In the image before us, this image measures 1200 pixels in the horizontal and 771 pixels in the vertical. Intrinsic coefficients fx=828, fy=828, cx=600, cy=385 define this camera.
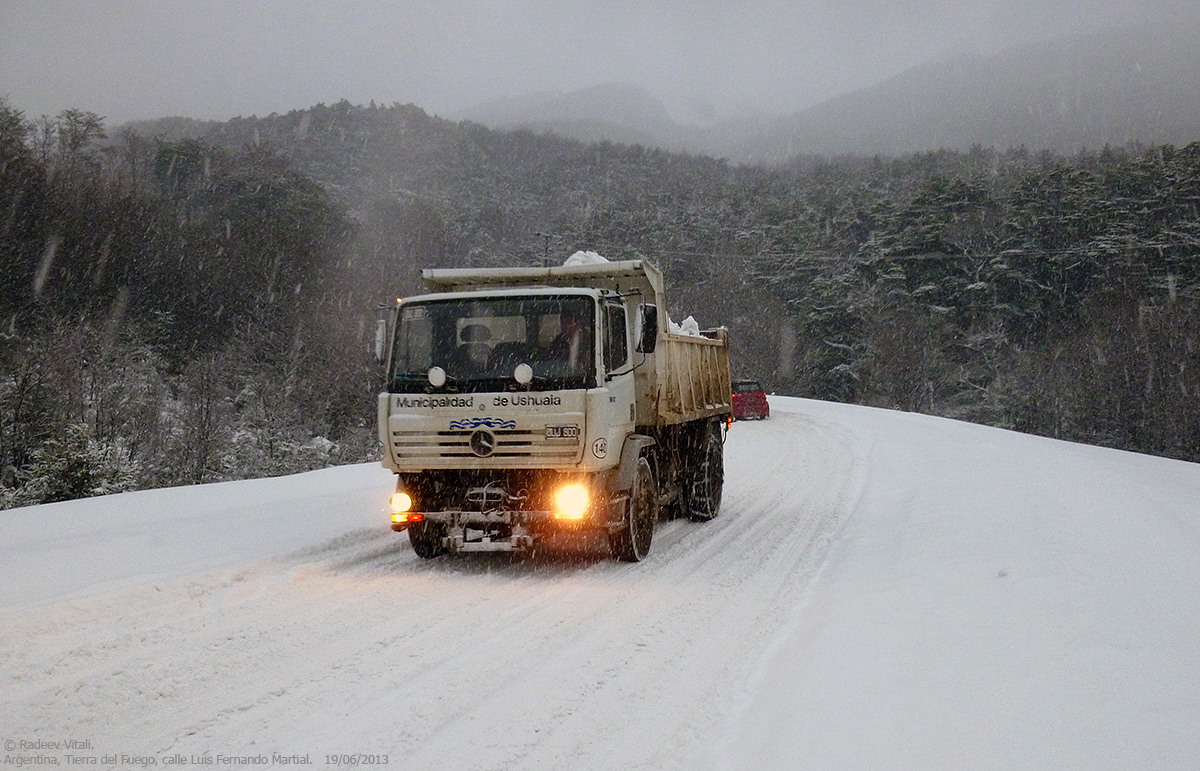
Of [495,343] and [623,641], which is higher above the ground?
[495,343]

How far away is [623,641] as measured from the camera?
220 inches

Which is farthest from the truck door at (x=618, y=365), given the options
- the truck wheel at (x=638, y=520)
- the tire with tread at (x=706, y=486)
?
the tire with tread at (x=706, y=486)

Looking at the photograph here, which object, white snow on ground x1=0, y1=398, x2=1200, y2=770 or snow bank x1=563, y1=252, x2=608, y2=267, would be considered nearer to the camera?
white snow on ground x1=0, y1=398, x2=1200, y2=770

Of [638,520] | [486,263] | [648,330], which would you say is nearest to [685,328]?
[648,330]

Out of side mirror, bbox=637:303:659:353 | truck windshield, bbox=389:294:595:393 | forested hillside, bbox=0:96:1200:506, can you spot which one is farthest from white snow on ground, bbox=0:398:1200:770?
forested hillside, bbox=0:96:1200:506

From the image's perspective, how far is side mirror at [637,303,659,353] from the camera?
8.09 metres

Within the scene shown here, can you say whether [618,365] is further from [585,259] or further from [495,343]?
[585,259]

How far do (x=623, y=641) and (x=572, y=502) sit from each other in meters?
1.91

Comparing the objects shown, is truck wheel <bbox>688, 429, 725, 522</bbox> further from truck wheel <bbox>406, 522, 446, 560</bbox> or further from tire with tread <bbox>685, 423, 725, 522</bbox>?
truck wheel <bbox>406, 522, 446, 560</bbox>

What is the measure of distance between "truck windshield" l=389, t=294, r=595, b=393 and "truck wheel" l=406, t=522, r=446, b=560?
4.60ft

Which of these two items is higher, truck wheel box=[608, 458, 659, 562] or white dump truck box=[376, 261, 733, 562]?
white dump truck box=[376, 261, 733, 562]

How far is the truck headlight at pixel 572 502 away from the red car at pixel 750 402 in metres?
24.7

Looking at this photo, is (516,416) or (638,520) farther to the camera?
(638,520)

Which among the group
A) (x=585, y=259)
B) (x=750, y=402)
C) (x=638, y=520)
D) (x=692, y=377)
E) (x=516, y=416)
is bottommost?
(x=750, y=402)
